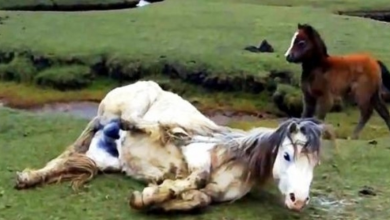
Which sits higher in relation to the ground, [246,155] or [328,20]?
[246,155]

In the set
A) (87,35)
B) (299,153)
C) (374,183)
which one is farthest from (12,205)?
(87,35)

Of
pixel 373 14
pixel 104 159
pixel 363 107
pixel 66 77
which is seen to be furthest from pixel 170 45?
pixel 104 159

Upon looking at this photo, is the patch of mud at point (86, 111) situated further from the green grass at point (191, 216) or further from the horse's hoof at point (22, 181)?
the horse's hoof at point (22, 181)

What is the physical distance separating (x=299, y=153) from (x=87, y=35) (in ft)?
32.2

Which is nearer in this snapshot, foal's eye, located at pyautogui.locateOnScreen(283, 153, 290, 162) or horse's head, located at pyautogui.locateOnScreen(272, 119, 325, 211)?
horse's head, located at pyautogui.locateOnScreen(272, 119, 325, 211)

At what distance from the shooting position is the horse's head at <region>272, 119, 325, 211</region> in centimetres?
440

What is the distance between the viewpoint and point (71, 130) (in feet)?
24.0

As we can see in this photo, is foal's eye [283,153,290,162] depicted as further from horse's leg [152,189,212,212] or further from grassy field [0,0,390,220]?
horse's leg [152,189,212,212]

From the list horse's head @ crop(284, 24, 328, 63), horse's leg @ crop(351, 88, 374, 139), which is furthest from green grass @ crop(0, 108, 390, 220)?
horse's leg @ crop(351, 88, 374, 139)

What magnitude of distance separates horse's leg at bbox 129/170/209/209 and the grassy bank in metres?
5.62

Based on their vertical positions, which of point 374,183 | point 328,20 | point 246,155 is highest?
point 246,155

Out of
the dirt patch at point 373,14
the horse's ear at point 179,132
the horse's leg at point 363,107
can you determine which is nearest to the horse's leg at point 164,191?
the horse's ear at point 179,132

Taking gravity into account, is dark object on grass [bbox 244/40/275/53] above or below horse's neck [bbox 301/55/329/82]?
below

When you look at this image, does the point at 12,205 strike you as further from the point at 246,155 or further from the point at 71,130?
the point at 71,130
